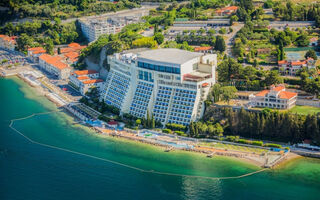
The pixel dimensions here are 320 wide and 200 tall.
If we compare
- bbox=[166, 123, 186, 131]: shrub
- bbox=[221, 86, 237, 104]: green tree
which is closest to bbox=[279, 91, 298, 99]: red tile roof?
bbox=[221, 86, 237, 104]: green tree

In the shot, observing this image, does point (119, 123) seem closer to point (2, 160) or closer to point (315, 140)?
point (2, 160)

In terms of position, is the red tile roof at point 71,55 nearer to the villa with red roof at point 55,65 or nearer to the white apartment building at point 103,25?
the villa with red roof at point 55,65

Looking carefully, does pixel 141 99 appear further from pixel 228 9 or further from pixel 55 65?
pixel 228 9

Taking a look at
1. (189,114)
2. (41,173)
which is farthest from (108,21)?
(41,173)

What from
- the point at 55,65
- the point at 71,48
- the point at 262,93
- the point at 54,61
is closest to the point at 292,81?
the point at 262,93

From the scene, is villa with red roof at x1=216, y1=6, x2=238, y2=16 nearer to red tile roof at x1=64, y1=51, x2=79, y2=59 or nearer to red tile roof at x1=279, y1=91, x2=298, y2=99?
red tile roof at x1=64, y1=51, x2=79, y2=59

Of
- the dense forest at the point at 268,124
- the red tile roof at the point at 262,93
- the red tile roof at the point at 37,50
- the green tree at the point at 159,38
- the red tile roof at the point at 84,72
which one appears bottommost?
the dense forest at the point at 268,124

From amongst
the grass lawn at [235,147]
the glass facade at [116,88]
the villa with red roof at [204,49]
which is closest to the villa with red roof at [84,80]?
the glass facade at [116,88]

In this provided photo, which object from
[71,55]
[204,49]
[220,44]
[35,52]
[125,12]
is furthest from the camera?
[125,12]
